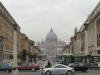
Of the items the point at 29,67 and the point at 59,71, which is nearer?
the point at 59,71

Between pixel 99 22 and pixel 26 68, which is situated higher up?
pixel 99 22

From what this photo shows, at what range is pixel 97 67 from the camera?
52656 mm

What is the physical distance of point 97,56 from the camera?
183 feet

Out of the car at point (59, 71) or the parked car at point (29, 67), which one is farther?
the parked car at point (29, 67)

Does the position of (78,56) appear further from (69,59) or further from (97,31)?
(97,31)

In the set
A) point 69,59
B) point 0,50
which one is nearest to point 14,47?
point 0,50

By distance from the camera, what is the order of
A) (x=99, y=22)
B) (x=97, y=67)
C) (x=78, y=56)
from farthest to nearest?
1. (x=99, y=22)
2. (x=78, y=56)
3. (x=97, y=67)

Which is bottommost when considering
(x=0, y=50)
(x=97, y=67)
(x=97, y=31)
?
(x=97, y=67)

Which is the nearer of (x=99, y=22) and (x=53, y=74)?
(x=53, y=74)

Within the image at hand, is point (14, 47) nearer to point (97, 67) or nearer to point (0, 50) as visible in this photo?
point (0, 50)

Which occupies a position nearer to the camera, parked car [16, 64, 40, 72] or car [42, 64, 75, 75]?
car [42, 64, 75, 75]

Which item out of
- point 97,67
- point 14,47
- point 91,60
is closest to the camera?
point 97,67

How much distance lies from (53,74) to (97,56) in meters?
23.5

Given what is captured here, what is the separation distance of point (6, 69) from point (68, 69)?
14397 millimetres
